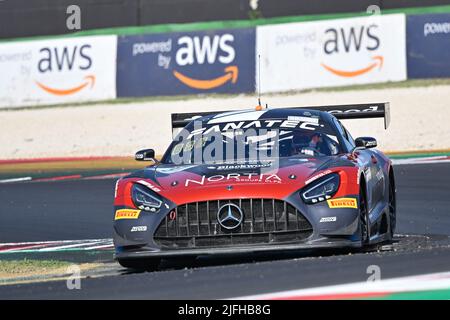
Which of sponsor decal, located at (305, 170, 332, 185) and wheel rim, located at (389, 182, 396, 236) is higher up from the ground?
sponsor decal, located at (305, 170, 332, 185)

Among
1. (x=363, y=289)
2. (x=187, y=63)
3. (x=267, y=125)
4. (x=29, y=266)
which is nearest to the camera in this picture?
(x=363, y=289)

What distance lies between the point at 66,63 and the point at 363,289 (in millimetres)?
19646

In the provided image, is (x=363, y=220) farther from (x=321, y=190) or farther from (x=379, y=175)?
(x=379, y=175)

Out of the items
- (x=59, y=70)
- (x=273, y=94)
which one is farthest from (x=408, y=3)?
(x=59, y=70)

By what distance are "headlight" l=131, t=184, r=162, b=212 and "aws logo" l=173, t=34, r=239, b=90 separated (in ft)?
48.9

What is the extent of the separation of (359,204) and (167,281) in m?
2.32

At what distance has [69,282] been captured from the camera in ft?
24.3

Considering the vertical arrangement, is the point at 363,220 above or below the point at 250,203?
below

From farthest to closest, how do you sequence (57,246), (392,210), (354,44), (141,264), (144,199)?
(354,44), (57,246), (392,210), (141,264), (144,199)

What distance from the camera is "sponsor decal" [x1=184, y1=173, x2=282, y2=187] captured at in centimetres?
907

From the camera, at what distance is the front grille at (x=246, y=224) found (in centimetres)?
891

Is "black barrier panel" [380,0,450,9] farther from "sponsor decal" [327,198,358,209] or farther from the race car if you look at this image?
"sponsor decal" [327,198,358,209]

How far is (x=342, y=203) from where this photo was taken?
9008 millimetres

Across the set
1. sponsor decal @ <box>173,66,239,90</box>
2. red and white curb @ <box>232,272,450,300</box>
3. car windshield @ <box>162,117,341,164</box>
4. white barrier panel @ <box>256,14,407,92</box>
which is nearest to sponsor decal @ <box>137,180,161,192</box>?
car windshield @ <box>162,117,341,164</box>
